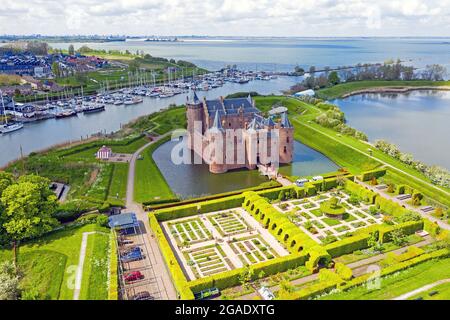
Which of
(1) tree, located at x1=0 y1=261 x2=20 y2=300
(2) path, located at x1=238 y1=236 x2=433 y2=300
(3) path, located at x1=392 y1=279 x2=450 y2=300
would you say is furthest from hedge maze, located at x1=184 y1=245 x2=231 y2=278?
(3) path, located at x1=392 y1=279 x2=450 y2=300

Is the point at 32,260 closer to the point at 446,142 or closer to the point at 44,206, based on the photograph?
the point at 44,206

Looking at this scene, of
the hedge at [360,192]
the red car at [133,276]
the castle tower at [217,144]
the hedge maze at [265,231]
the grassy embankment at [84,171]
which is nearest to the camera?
the red car at [133,276]

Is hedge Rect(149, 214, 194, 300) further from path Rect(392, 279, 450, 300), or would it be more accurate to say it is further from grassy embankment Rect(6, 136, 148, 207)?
path Rect(392, 279, 450, 300)

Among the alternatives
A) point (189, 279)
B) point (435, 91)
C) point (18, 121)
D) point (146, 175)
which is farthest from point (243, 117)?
point (435, 91)

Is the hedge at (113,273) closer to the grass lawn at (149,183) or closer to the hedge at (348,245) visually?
the grass lawn at (149,183)

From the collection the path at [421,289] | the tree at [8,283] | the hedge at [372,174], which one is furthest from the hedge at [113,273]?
→ the hedge at [372,174]

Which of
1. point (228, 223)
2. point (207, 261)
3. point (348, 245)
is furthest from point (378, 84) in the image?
point (207, 261)
